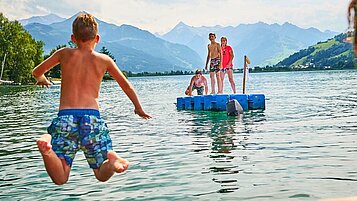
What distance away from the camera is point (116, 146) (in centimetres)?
1380

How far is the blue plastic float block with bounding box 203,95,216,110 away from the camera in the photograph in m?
23.2

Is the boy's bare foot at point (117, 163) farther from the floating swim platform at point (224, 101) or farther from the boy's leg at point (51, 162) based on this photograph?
the floating swim platform at point (224, 101)

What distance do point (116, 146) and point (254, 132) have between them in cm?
395

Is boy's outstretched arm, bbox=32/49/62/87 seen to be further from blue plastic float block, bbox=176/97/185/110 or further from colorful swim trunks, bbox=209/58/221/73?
blue plastic float block, bbox=176/97/185/110

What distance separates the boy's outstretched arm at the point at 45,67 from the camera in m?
→ 6.47

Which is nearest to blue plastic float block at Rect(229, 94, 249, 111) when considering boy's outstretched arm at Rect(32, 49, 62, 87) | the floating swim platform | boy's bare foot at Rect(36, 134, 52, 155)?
the floating swim platform

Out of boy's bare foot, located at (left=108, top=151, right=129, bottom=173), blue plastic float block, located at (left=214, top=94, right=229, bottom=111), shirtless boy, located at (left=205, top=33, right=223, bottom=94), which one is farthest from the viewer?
shirtless boy, located at (left=205, top=33, right=223, bottom=94)

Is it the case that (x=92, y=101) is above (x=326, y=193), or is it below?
above

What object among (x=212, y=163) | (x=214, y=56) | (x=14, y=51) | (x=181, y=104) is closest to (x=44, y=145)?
(x=212, y=163)

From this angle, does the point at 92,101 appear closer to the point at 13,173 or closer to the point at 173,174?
the point at 173,174

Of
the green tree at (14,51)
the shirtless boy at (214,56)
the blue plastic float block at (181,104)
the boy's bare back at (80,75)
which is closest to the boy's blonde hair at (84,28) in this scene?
the boy's bare back at (80,75)

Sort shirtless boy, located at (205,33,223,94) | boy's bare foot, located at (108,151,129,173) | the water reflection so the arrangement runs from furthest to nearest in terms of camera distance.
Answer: shirtless boy, located at (205,33,223,94), the water reflection, boy's bare foot, located at (108,151,129,173)

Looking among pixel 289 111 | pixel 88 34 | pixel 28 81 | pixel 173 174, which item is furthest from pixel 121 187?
pixel 28 81

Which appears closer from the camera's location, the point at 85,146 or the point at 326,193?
the point at 85,146
